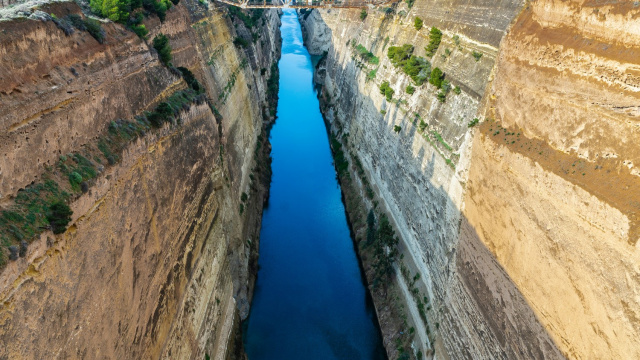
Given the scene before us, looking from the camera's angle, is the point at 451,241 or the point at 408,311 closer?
the point at 451,241

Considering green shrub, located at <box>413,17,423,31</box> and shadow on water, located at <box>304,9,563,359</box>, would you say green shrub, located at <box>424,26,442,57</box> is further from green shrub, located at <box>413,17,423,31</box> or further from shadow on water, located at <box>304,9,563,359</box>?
green shrub, located at <box>413,17,423,31</box>

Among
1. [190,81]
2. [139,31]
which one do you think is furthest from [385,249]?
[139,31]

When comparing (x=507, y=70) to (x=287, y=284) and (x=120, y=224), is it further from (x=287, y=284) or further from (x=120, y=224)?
(x=287, y=284)

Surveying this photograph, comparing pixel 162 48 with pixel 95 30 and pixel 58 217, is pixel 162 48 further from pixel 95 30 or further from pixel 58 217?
pixel 58 217

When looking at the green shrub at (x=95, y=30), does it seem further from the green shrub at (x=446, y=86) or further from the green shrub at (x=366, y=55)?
the green shrub at (x=366, y=55)

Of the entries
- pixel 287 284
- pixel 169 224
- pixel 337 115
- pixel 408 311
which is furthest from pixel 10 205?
pixel 337 115

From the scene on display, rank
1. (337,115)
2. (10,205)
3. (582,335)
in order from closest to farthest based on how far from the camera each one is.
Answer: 1. (10,205)
2. (582,335)
3. (337,115)

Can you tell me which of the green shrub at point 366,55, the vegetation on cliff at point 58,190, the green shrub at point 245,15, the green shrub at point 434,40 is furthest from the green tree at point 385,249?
the green shrub at point 245,15
